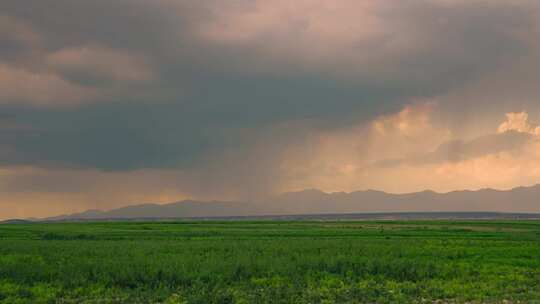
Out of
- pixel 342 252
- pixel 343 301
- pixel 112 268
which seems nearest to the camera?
pixel 343 301

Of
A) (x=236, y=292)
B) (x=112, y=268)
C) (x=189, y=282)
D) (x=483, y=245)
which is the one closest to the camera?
(x=236, y=292)

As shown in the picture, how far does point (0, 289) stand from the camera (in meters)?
20.0

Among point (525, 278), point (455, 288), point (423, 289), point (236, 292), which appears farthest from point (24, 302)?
point (525, 278)

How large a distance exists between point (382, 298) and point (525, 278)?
8.63 meters

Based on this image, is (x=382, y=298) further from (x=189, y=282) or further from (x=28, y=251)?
(x=28, y=251)

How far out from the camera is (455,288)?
64.8 feet

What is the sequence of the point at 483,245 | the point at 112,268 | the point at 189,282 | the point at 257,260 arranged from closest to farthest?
the point at 189,282 → the point at 112,268 → the point at 257,260 → the point at 483,245

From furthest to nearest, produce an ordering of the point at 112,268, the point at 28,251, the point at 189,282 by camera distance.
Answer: the point at 28,251 → the point at 112,268 → the point at 189,282

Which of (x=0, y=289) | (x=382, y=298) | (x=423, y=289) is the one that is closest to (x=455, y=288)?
(x=423, y=289)

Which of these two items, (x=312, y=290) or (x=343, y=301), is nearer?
(x=343, y=301)

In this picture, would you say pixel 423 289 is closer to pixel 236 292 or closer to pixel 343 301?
pixel 343 301

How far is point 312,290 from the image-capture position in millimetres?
19469

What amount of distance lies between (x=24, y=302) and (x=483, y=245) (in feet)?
109

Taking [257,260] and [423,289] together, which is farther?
[257,260]
